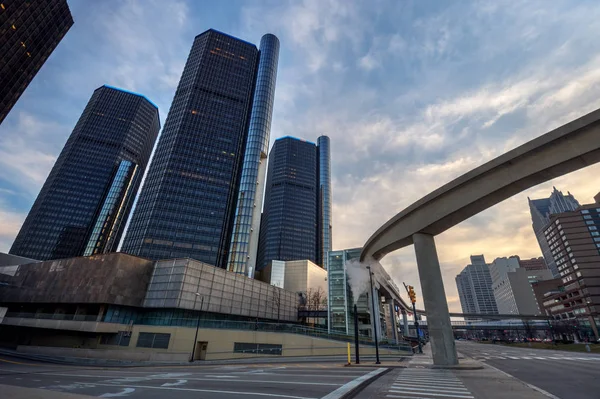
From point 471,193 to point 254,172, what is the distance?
388 ft

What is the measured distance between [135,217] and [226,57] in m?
104

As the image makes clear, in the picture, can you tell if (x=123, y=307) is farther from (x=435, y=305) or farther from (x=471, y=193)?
(x=471, y=193)

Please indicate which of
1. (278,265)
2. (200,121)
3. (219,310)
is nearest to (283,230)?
(278,265)

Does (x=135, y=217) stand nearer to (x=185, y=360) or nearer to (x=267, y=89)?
(x=185, y=360)

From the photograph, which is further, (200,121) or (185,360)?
(200,121)

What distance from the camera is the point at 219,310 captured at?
51375 mm

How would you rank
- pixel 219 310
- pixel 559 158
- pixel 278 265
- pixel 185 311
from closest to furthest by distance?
1. pixel 559 158
2. pixel 185 311
3. pixel 219 310
4. pixel 278 265

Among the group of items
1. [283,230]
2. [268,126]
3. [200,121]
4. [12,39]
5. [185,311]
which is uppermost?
[268,126]

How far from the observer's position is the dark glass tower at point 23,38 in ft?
248

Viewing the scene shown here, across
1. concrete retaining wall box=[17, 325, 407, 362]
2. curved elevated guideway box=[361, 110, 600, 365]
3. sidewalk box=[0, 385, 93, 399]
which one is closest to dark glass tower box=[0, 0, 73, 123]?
concrete retaining wall box=[17, 325, 407, 362]

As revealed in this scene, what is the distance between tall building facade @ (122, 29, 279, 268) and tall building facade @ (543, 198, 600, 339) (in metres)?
136

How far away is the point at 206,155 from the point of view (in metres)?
122

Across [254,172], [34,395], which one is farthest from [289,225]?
[34,395]

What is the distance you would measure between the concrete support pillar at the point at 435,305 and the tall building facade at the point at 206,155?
92.8 metres
